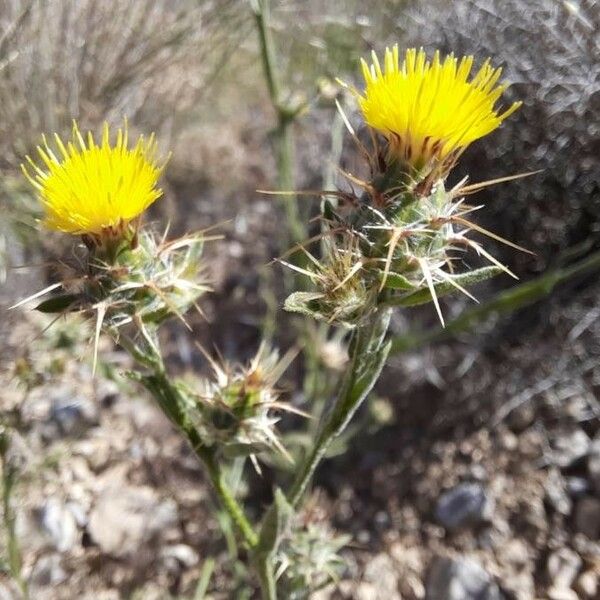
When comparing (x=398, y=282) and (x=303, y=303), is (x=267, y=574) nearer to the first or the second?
(x=303, y=303)

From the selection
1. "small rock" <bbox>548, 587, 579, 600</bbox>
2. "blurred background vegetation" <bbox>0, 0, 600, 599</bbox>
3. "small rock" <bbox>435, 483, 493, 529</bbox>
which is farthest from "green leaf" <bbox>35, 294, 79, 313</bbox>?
"small rock" <bbox>548, 587, 579, 600</bbox>

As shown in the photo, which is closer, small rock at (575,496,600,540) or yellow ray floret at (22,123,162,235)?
yellow ray floret at (22,123,162,235)

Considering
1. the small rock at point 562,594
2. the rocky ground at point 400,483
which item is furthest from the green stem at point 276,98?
the small rock at point 562,594

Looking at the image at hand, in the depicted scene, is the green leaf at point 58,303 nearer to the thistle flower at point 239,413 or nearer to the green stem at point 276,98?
the thistle flower at point 239,413

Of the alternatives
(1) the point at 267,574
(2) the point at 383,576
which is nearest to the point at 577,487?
(2) the point at 383,576

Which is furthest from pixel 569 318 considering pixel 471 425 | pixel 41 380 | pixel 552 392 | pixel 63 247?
pixel 63 247

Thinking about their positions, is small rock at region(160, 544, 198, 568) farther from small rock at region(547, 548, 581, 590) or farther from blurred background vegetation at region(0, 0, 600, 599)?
small rock at region(547, 548, 581, 590)

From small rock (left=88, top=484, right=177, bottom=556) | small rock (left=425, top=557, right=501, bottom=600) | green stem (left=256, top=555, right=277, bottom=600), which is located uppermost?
green stem (left=256, top=555, right=277, bottom=600)
